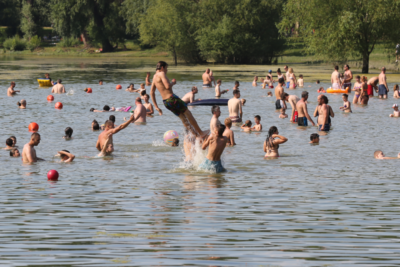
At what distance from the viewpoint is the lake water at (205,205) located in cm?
732

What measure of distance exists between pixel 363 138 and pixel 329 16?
2973cm

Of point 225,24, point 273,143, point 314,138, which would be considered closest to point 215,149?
point 273,143

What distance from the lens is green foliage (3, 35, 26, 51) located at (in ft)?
316

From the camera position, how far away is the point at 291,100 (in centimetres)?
2425

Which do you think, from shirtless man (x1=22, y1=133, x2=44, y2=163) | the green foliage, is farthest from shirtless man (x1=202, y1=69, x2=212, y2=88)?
the green foliage

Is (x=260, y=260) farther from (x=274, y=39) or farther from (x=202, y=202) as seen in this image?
(x=274, y=39)

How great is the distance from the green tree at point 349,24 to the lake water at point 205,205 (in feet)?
84.3

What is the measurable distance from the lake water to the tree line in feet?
87.2

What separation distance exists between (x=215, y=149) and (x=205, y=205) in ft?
12.0

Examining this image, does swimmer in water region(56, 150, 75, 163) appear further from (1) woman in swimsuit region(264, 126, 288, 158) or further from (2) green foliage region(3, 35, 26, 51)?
(2) green foliage region(3, 35, 26, 51)

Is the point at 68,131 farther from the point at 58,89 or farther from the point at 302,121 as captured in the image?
the point at 58,89

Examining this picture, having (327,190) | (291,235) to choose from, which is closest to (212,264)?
(291,235)

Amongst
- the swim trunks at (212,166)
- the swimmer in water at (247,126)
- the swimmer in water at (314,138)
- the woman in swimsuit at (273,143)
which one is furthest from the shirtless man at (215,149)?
the swimmer in water at (247,126)

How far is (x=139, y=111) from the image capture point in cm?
2428
